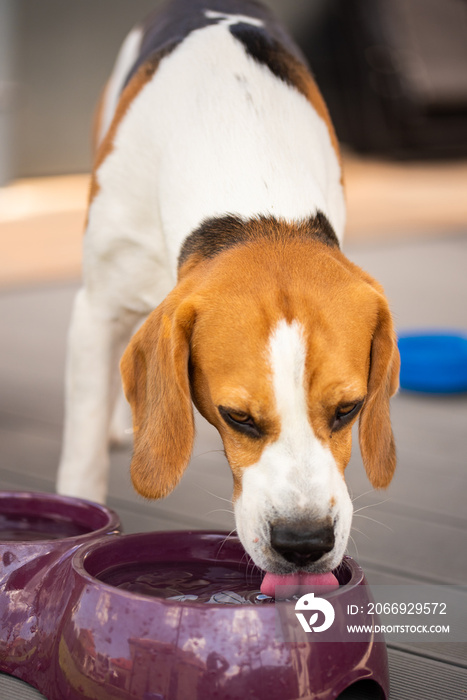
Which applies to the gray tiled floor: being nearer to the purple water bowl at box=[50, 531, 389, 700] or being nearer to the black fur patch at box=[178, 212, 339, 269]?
the purple water bowl at box=[50, 531, 389, 700]

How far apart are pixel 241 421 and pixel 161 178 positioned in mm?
825

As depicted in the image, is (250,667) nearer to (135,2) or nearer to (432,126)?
(135,2)

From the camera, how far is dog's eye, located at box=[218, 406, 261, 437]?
5.89 ft

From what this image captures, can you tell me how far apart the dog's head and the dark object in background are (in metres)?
8.46

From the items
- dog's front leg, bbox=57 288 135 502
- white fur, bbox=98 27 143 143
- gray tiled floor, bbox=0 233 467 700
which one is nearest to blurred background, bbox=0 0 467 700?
gray tiled floor, bbox=0 233 467 700

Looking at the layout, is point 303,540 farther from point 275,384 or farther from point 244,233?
point 244,233

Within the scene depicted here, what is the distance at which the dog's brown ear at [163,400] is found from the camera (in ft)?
6.35

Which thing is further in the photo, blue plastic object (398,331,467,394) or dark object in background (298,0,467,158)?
dark object in background (298,0,467,158)

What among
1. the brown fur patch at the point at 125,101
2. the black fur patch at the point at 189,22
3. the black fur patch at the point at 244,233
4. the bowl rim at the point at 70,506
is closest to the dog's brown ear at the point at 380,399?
the black fur patch at the point at 244,233

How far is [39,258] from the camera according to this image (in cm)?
681

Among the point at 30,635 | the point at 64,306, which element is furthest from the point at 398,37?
the point at 30,635

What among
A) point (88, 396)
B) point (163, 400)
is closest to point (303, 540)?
point (163, 400)

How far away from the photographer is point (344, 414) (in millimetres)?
1863

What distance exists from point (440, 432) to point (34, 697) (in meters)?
2.17
